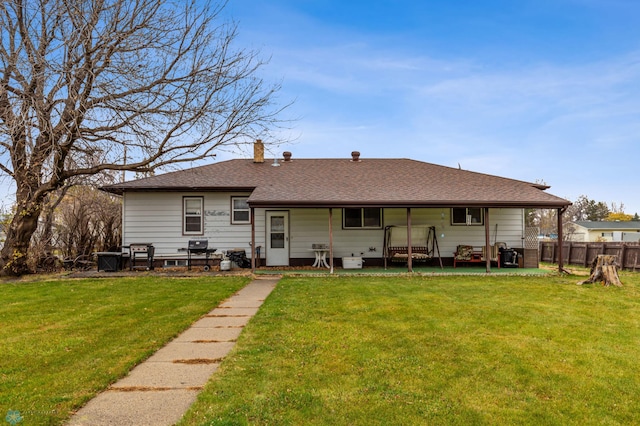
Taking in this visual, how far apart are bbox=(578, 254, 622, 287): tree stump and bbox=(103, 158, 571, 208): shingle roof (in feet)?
8.01

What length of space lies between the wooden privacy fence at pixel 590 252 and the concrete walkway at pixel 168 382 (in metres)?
13.7

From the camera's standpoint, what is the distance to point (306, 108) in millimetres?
12383

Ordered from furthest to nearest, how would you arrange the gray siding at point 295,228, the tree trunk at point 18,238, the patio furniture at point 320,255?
the gray siding at point 295,228
the patio furniture at point 320,255
the tree trunk at point 18,238

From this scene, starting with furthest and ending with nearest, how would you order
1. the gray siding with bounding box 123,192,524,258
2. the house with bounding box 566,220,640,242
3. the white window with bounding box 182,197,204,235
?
the house with bounding box 566,220,640,242
the white window with bounding box 182,197,204,235
the gray siding with bounding box 123,192,524,258

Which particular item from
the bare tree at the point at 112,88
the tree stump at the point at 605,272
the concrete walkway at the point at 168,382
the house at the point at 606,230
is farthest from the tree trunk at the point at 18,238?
the house at the point at 606,230

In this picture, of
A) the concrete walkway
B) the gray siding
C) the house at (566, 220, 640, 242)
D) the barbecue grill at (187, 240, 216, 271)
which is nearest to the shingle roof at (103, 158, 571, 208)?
the gray siding

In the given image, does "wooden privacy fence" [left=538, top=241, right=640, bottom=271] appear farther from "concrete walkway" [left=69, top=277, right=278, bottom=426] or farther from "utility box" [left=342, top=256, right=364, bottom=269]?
"concrete walkway" [left=69, top=277, right=278, bottom=426]


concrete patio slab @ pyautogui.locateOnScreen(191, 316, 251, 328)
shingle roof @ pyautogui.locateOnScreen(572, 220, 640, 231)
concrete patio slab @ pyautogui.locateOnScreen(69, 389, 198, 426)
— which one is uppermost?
shingle roof @ pyautogui.locateOnScreen(572, 220, 640, 231)

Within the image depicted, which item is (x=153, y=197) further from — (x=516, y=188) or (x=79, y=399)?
(x=516, y=188)

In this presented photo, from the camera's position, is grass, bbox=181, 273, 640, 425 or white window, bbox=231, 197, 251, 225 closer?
grass, bbox=181, 273, 640, 425

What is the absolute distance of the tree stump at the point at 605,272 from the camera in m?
9.82

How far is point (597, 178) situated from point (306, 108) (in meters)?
31.9

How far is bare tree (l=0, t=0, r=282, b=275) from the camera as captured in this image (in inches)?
391

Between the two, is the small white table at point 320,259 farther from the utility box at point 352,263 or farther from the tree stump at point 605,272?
the tree stump at point 605,272
